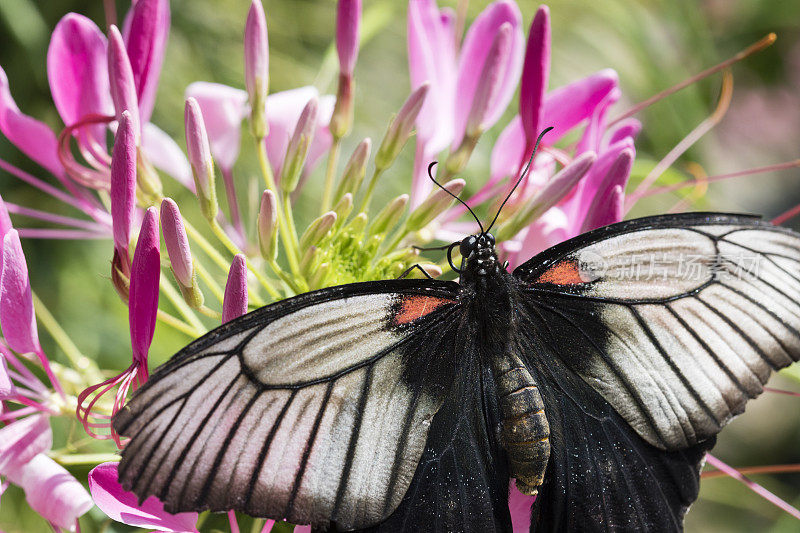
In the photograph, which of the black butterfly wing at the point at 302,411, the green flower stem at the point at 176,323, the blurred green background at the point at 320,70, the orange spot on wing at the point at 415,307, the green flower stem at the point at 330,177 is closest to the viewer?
the black butterfly wing at the point at 302,411

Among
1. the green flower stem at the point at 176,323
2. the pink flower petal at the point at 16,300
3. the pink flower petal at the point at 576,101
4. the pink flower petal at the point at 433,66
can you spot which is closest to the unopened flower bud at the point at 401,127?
the pink flower petal at the point at 433,66

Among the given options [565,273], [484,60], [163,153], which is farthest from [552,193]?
[163,153]

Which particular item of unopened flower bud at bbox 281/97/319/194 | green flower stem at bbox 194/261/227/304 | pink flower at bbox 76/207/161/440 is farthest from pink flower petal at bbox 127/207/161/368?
unopened flower bud at bbox 281/97/319/194

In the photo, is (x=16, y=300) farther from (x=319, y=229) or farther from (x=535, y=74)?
(x=535, y=74)

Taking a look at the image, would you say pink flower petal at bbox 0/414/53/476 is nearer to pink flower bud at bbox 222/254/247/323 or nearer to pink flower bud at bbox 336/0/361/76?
pink flower bud at bbox 222/254/247/323

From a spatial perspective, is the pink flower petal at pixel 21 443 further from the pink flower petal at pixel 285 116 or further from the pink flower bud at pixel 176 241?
the pink flower petal at pixel 285 116

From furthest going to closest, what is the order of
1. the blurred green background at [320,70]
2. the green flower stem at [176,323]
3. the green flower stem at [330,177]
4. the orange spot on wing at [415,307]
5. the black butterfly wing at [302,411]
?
the blurred green background at [320,70], the green flower stem at [330,177], the green flower stem at [176,323], the orange spot on wing at [415,307], the black butterfly wing at [302,411]

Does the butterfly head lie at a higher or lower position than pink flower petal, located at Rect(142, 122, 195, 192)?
lower
